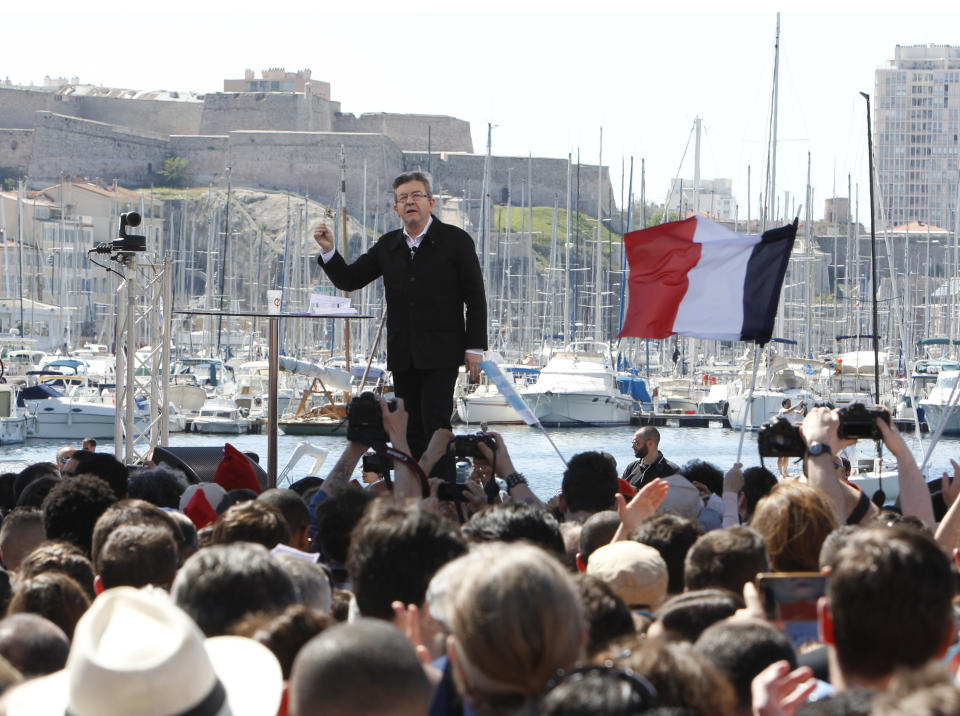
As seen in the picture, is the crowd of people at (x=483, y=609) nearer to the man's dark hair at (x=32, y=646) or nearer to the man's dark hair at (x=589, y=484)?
the man's dark hair at (x=32, y=646)

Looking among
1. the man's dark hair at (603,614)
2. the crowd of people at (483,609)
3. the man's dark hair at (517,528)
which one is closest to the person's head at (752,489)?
the crowd of people at (483,609)

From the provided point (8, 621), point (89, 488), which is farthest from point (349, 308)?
point (8, 621)

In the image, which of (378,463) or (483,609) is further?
(378,463)

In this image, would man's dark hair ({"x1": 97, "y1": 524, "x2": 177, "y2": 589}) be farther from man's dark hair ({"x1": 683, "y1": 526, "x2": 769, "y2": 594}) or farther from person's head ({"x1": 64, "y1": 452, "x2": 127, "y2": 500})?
person's head ({"x1": 64, "y1": 452, "x2": 127, "y2": 500})

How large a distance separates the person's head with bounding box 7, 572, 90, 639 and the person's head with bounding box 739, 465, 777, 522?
286cm

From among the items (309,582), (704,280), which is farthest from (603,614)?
(704,280)

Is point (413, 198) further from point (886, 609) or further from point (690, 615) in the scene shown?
point (886, 609)

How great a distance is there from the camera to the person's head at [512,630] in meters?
2.49

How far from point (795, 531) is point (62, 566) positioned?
7.19ft

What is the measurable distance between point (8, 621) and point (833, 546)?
6.73 feet

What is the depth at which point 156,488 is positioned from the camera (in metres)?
6.42

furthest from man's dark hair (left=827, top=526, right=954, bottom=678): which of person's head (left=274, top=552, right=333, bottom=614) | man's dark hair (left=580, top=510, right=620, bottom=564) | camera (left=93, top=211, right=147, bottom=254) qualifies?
camera (left=93, top=211, right=147, bottom=254)

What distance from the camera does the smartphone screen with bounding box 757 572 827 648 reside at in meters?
3.35

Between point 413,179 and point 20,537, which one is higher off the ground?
point 413,179
